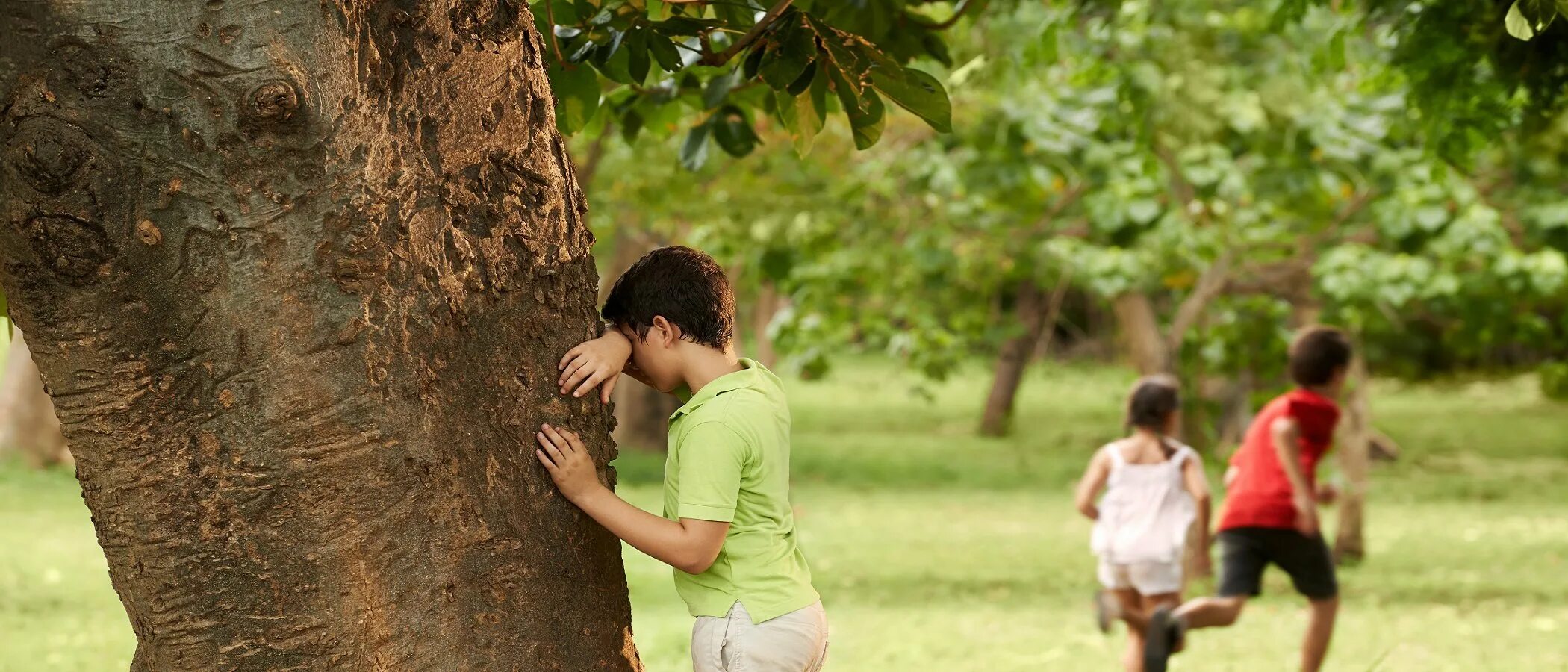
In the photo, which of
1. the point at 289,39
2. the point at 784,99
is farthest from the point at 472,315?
the point at 784,99

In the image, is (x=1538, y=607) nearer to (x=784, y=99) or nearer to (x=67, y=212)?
(x=784, y=99)

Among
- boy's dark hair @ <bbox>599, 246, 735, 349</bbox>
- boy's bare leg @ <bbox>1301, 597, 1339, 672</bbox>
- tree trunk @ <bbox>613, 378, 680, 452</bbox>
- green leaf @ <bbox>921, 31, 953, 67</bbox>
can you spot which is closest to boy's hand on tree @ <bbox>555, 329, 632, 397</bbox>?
boy's dark hair @ <bbox>599, 246, 735, 349</bbox>

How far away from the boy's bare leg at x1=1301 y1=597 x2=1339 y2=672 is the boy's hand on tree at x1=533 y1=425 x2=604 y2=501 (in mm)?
4535

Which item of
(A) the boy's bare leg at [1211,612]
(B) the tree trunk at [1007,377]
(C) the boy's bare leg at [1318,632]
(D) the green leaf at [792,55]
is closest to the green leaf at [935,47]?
(D) the green leaf at [792,55]

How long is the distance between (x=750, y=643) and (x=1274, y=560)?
413 cm

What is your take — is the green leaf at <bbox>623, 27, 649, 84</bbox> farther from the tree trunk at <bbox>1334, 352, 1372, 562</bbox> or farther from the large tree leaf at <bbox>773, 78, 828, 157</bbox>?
the tree trunk at <bbox>1334, 352, 1372, 562</bbox>

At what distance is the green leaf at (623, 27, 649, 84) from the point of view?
3129 millimetres

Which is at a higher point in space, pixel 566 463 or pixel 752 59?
pixel 752 59

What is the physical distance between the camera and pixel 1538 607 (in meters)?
9.48

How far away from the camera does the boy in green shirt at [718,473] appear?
8.55 feet

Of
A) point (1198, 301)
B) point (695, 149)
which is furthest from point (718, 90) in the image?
point (1198, 301)

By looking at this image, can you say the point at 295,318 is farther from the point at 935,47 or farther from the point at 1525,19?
the point at 935,47

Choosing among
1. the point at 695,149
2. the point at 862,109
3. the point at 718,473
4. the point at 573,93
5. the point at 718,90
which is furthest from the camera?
the point at 695,149

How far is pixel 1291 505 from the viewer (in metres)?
6.15
